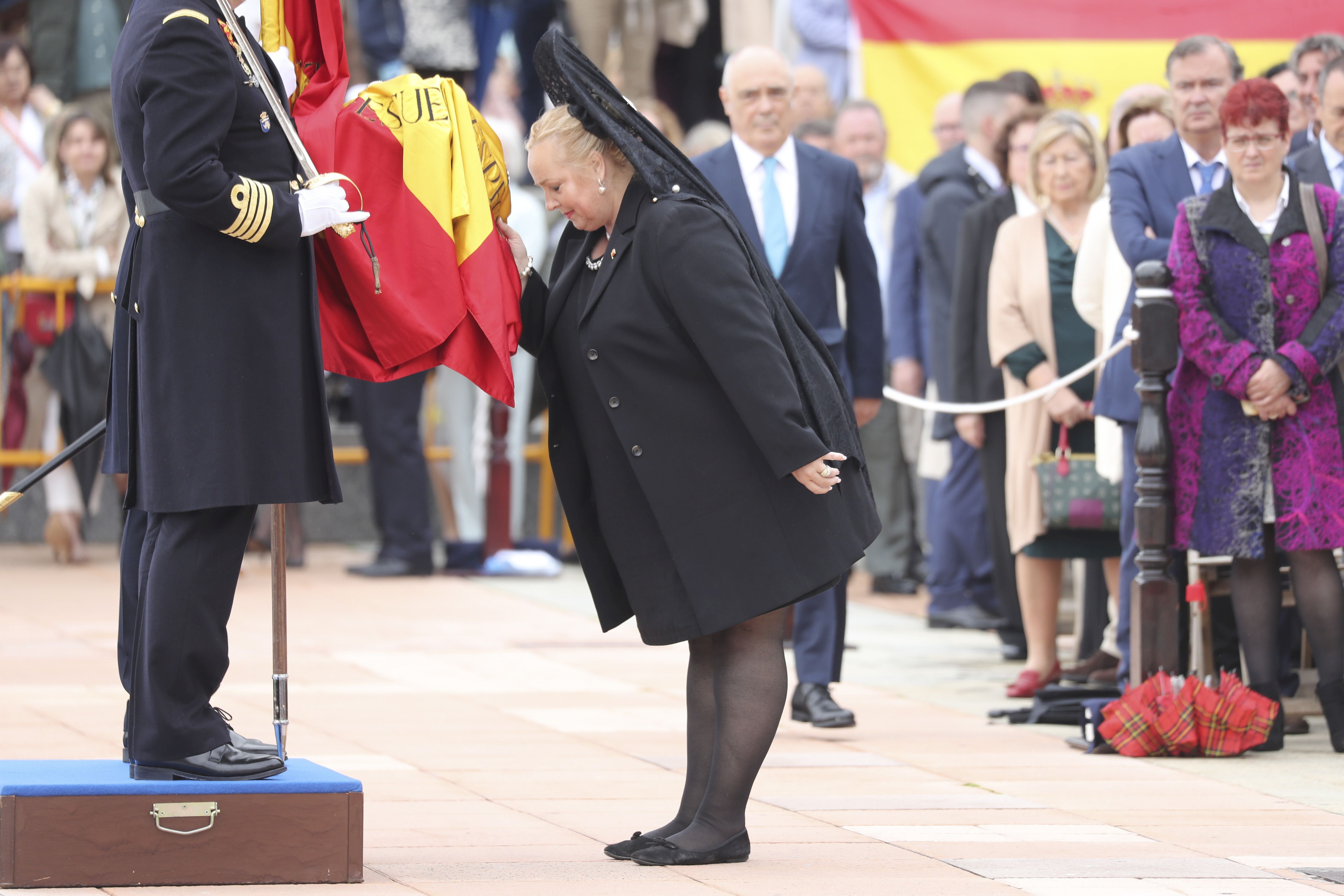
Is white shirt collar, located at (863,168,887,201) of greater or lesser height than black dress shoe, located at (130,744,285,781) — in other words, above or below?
→ above

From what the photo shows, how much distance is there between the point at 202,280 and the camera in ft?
14.0

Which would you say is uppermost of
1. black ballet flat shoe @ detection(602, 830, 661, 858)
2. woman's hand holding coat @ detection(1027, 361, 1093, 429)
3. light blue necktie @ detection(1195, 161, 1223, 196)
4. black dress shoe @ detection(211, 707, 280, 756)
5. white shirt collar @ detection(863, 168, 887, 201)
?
white shirt collar @ detection(863, 168, 887, 201)

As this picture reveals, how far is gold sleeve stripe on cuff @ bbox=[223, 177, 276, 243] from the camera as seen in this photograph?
13.7 feet

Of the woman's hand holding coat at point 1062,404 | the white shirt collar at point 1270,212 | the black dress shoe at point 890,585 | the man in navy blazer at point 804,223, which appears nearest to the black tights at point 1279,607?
the white shirt collar at point 1270,212

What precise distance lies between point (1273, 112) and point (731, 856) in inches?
121

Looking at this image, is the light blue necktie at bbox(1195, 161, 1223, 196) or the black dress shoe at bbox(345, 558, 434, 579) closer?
the light blue necktie at bbox(1195, 161, 1223, 196)

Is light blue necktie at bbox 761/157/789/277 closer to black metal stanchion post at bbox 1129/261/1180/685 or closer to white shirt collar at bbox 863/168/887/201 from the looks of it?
black metal stanchion post at bbox 1129/261/1180/685

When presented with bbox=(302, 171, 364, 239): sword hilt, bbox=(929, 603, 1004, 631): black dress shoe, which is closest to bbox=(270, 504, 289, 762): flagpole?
bbox=(302, 171, 364, 239): sword hilt

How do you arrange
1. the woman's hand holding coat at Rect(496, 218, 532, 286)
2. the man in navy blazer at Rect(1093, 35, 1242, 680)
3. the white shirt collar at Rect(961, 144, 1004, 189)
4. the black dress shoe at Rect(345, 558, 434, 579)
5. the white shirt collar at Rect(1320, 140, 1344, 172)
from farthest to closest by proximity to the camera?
the black dress shoe at Rect(345, 558, 434, 579) < the white shirt collar at Rect(961, 144, 1004, 189) < the white shirt collar at Rect(1320, 140, 1344, 172) < the man in navy blazer at Rect(1093, 35, 1242, 680) < the woman's hand holding coat at Rect(496, 218, 532, 286)

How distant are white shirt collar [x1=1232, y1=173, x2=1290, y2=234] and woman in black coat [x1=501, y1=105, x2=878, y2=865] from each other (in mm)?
2239

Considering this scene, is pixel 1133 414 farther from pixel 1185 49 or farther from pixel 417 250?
pixel 417 250

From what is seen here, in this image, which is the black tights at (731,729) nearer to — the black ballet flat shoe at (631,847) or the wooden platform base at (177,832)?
the black ballet flat shoe at (631,847)

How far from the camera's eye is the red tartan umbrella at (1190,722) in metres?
6.06

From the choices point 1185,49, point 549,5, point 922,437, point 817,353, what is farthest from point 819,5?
point 817,353
